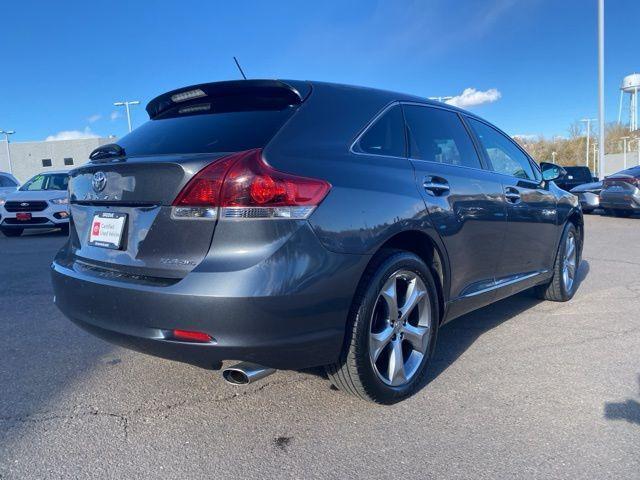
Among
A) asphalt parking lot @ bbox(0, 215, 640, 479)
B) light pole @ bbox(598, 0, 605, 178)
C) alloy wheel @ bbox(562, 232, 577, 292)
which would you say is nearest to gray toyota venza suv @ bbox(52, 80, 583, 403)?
asphalt parking lot @ bbox(0, 215, 640, 479)

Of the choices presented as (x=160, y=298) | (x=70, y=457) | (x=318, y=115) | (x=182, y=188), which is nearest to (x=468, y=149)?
Answer: (x=318, y=115)

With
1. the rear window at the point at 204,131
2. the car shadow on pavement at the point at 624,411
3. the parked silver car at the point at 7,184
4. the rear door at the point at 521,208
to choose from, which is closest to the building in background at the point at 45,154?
the parked silver car at the point at 7,184

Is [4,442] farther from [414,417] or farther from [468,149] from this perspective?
[468,149]

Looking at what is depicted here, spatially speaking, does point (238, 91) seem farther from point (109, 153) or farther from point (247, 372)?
point (247, 372)

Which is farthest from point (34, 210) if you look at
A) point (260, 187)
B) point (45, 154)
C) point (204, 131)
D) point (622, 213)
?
point (45, 154)

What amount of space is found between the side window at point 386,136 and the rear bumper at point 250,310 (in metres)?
0.71

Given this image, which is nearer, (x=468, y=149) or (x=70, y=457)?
(x=70, y=457)

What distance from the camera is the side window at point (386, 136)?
2.82 metres

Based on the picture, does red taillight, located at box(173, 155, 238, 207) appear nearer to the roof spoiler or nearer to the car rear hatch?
the car rear hatch

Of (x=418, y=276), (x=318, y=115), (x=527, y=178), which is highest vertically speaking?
(x=318, y=115)

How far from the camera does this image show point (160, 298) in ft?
7.34

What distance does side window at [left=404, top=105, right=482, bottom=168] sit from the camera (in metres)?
3.26

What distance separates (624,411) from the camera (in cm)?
275

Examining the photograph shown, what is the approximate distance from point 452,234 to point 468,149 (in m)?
0.93
